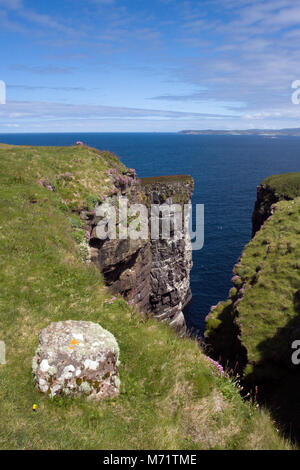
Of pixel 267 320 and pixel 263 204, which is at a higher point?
pixel 263 204

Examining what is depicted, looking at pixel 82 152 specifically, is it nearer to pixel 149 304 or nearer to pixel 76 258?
pixel 76 258

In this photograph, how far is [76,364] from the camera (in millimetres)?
10805

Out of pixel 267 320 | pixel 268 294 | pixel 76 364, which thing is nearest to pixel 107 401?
pixel 76 364

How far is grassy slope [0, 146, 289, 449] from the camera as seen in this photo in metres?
9.88

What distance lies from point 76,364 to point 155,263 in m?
35.9

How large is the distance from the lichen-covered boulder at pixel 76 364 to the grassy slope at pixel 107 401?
0.47m

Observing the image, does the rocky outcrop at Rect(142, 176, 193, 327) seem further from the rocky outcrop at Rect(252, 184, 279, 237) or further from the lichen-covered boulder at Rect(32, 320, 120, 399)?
the lichen-covered boulder at Rect(32, 320, 120, 399)

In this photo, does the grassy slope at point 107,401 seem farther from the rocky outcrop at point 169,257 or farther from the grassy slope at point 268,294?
the rocky outcrop at point 169,257

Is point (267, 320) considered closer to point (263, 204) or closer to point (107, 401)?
point (107, 401)

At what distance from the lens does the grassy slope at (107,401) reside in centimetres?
988

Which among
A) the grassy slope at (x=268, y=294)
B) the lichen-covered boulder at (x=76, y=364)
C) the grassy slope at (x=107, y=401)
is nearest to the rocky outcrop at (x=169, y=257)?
the grassy slope at (x=268, y=294)

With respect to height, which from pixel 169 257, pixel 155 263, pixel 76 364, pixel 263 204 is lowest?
pixel 155 263
